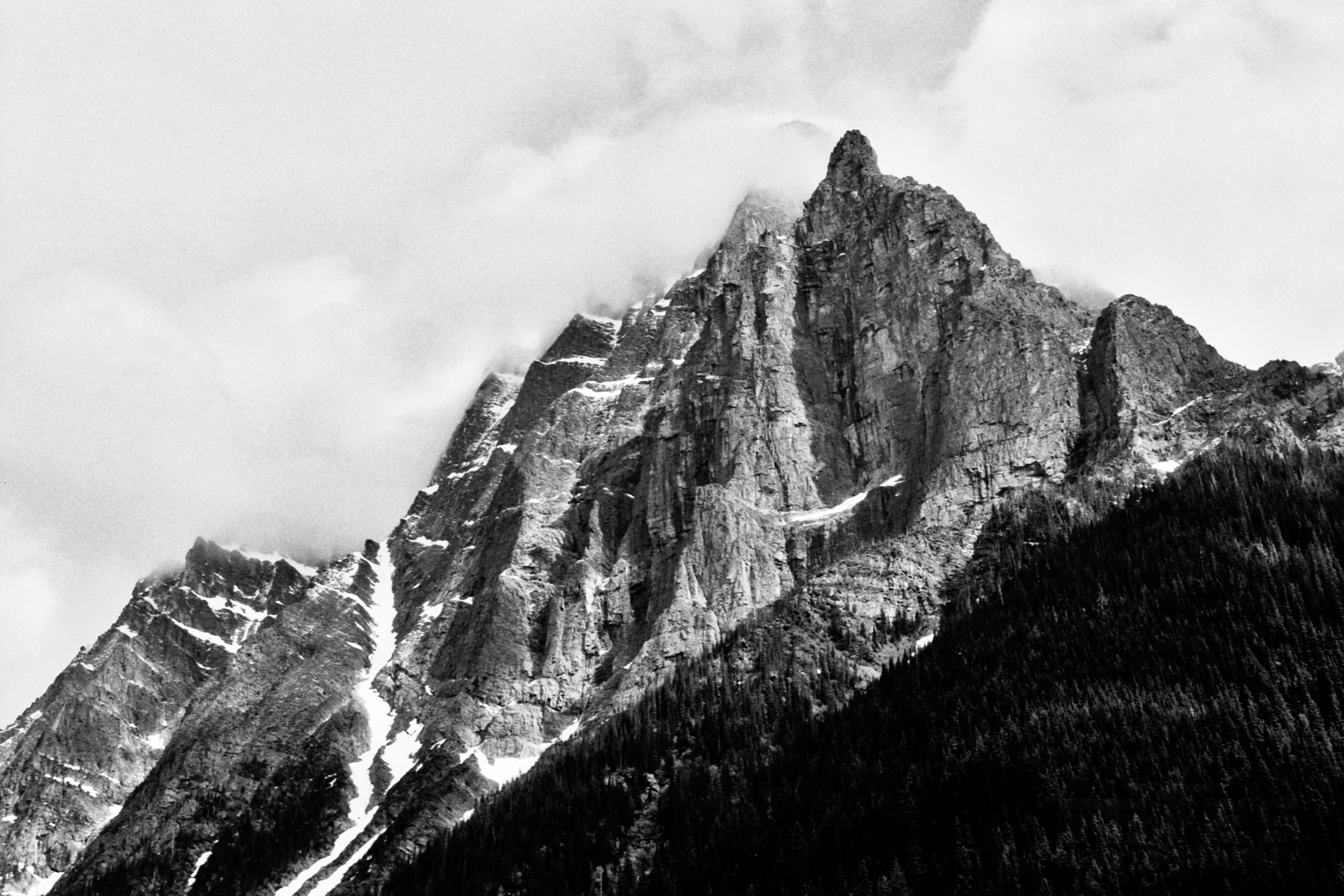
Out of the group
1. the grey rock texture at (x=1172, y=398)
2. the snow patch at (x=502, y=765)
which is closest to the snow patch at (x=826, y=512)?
the grey rock texture at (x=1172, y=398)

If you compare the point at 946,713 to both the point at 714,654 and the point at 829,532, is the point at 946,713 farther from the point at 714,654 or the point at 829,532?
the point at 829,532

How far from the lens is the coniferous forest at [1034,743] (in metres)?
106

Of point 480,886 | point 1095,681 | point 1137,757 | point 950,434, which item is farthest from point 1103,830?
point 950,434

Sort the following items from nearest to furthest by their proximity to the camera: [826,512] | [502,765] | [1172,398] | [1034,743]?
[1034,743]
[1172,398]
[502,765]
[826,512]

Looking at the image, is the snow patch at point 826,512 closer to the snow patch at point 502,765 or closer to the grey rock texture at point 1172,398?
the grey rock texture at point 1172,398

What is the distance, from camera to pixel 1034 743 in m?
117

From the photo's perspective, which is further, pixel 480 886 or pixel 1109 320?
pixel 1109 320

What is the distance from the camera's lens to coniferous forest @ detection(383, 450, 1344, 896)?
347 ft

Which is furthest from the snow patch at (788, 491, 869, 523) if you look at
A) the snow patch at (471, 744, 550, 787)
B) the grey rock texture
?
the snow patch at (471, 744, 550, 787)

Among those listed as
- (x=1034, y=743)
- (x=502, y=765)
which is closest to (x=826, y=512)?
(x=502, y=765)

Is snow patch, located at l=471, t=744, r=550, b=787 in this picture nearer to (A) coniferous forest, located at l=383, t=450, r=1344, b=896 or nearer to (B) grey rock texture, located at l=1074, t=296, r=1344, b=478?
(A) coniferous forest, located at l=383, t=450, r=1344, b=896

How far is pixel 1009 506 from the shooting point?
16200 centimetres

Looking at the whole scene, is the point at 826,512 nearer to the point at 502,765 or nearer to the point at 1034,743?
the point at 502,765

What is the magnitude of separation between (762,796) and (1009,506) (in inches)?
1928
